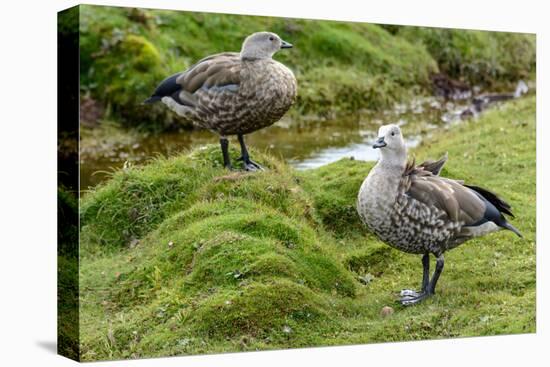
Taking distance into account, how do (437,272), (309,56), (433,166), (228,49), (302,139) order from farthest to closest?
(309,56) → (228,49) → (302,139) → (433,166) → (437,272)

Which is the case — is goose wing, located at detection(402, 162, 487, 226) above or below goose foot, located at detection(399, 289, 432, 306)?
above

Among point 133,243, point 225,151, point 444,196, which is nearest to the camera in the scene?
point 444,196

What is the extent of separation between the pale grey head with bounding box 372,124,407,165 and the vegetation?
2.33 meters

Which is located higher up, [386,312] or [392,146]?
[392,146]

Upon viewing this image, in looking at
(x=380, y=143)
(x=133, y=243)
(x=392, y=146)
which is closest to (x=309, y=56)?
(x=392, y=146)

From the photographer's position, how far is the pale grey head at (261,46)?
9.23m

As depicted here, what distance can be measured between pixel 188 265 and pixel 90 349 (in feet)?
3.94

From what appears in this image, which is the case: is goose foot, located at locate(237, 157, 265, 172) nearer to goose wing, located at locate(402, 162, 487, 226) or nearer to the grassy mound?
the grassy mound

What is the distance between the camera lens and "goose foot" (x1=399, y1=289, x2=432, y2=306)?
9227mm

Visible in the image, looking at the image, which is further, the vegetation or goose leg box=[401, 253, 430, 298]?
the vegetation

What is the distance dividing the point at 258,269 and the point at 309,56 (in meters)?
4.30

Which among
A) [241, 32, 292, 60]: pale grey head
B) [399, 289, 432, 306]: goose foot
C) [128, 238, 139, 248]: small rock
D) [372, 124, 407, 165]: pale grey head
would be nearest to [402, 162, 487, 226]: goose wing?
[372, 124, 407, 165]: pale grey head

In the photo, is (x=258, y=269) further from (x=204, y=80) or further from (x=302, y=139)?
(x=302, y=139)

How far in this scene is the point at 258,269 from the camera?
28.1ft
